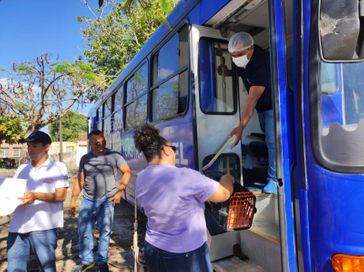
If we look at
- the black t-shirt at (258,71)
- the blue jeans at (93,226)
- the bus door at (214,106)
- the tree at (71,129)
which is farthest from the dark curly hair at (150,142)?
the tree at (71,129)

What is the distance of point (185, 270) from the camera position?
218cm

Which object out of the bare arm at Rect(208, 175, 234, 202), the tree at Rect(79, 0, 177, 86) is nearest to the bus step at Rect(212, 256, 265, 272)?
the bare arm at Rect(208, 175, 234, 202)

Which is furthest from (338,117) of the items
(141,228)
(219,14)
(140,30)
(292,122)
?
(140,30)

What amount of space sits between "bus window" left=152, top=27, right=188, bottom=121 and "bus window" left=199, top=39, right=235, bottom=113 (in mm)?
235

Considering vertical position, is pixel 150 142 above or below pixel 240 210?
above

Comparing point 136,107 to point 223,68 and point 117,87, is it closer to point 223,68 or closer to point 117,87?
point 117,87

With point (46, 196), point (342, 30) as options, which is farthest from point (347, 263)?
point (46, 196)

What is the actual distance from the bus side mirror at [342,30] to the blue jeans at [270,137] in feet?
4.31

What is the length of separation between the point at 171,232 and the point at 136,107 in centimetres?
356

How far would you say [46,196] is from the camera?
3.11 m

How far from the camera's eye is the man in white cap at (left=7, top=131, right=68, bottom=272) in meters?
3.13

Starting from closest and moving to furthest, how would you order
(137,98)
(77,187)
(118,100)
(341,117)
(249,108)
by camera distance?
(341,117)
(249,108)
(77,187)
(137,98)
(118,100)

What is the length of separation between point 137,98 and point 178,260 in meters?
3.61

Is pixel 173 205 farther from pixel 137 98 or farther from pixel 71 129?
pixel 71 129
